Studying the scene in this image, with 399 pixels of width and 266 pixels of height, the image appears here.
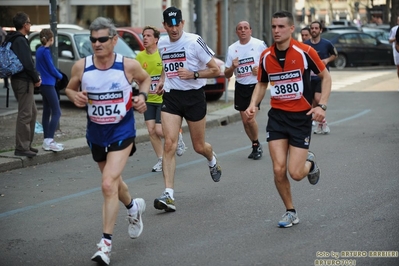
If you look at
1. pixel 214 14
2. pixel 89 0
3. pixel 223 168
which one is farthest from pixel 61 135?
pixel 214 14

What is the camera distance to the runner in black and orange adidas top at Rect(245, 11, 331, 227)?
7914 mm

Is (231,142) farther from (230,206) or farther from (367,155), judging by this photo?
(230,206)

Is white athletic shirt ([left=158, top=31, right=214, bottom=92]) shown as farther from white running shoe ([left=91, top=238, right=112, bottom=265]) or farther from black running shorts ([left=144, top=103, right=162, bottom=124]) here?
white running shoe ([left=91, top=238, right=112, bottom=265])

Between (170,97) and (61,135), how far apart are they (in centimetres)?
553

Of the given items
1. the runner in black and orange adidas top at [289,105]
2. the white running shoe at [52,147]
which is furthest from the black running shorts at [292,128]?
the white running shoe at [52,147]

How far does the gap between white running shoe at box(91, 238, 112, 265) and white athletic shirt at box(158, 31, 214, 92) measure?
3159 mm

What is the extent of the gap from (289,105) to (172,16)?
183cm

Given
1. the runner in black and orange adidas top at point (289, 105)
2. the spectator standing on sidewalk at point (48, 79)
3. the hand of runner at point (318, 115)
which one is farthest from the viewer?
the spectator standing on sidewalk at point (48, 79)

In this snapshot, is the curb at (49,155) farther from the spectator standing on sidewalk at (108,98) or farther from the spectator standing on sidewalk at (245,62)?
the spectator standing on sidewalk at (108,98)

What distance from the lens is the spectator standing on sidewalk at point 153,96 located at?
11305 mm

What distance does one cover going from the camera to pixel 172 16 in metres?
9.16

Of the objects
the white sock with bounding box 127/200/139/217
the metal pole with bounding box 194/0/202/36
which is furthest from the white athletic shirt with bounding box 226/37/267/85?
the metal pole with bounding box 194/0/202/36

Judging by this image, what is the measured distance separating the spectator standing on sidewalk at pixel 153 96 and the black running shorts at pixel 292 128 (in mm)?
3449

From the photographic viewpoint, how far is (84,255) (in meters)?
7.05
